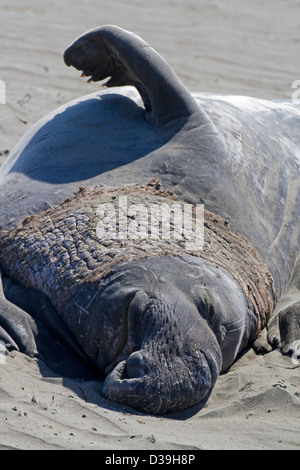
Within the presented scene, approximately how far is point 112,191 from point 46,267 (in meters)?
0.60

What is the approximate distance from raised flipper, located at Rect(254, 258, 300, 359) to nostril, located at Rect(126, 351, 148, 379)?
40.1 inches

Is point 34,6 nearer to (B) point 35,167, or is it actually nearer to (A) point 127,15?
(A) point 127,15

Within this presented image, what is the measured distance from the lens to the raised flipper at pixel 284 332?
4062 mm

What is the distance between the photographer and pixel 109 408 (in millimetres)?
3195

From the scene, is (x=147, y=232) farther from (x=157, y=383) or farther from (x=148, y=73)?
(x=148, y=73)

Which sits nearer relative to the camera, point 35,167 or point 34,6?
point 35,167

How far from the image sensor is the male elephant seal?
3.36 metres

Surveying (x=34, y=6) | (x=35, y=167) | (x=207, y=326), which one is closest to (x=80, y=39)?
(x=35, y=167)

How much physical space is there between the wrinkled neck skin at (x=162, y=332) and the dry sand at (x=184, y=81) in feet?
0.32

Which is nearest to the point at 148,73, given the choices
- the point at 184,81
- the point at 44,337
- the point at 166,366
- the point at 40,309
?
the point at 40,309

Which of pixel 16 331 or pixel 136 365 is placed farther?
pixel 16 331

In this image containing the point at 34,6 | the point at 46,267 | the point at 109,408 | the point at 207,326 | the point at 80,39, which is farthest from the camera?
the point at 34,6

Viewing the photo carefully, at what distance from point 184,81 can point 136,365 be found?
6020mm

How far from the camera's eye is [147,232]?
3738 mm
